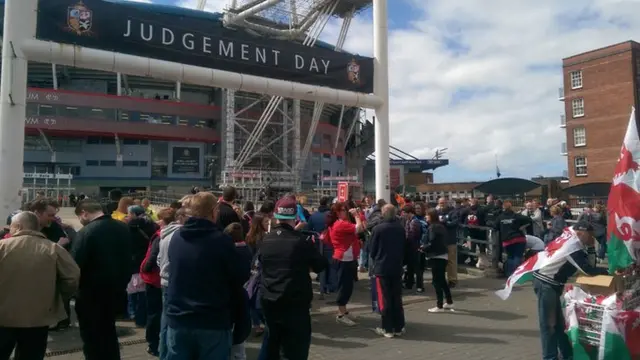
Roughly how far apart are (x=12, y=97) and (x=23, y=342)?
19.8 ft

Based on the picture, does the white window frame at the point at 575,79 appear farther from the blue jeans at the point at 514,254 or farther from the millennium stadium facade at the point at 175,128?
the blue jeans at the point at 514,254

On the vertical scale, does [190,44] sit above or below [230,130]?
below

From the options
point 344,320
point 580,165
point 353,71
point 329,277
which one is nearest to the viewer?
point 344,320

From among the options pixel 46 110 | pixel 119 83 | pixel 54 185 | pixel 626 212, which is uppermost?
pixel 119 83

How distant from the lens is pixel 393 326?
6250 mm

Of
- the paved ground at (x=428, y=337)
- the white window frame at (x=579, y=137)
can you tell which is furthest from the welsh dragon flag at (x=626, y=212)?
the white window frame at (x=579, y=137)

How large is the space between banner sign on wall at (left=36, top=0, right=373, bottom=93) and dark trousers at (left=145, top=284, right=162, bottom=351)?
594cm

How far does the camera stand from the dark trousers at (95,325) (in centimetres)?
430

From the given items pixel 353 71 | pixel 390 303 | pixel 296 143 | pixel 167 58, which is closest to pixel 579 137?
pixel 296 143

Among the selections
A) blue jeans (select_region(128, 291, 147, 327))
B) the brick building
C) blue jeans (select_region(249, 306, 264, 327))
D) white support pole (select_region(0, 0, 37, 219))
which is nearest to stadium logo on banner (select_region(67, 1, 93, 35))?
white support pole (select_region(0, 0, 37, 219))

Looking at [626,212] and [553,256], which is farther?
[553,256]

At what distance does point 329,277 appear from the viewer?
8.71 metres

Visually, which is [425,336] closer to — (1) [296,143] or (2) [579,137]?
(1) [296,143]

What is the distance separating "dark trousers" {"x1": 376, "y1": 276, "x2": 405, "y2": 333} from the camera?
624 cm
